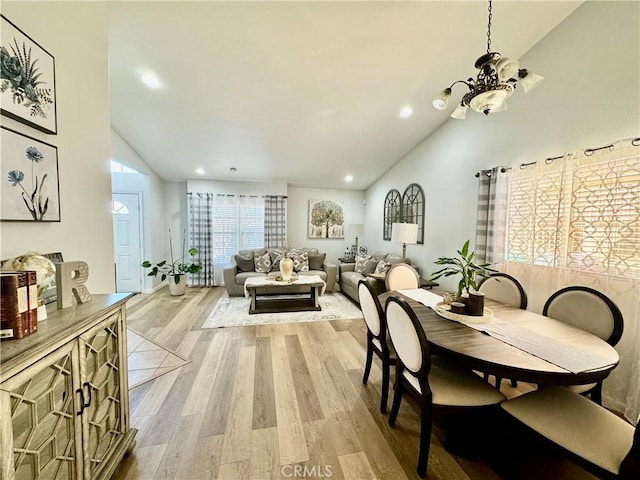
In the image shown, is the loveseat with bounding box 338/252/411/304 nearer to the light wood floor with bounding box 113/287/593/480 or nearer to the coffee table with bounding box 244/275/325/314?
the coffee table with bounding box 244/275/325/314

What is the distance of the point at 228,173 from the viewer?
5.26 m

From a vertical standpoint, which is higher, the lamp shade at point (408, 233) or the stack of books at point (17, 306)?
the lamp shade at point (408, 233)

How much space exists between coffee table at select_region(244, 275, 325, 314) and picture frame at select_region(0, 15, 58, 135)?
3008 mm

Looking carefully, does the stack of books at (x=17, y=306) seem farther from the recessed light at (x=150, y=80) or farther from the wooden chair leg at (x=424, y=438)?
the recessed light at (x=150, y=80)

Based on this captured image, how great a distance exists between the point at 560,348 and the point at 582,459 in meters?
0.49

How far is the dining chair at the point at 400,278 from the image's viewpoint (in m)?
2.68

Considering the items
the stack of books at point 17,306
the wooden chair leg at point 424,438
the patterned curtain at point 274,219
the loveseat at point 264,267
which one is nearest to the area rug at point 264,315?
the loveseat at point 264,267

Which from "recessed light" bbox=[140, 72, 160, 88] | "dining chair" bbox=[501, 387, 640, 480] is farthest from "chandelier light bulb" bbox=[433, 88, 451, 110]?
"recessed light" bbox=[140, 72, 160, 88]

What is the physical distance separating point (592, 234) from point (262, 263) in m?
4.73

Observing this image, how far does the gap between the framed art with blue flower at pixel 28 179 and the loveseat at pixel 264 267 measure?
361 centimetres

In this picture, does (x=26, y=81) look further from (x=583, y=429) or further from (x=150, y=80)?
(x=583, y=429)

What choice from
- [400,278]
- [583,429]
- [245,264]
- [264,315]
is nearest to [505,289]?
[400,278]

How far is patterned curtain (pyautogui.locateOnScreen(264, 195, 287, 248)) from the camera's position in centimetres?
586

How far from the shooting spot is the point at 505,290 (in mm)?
2189
